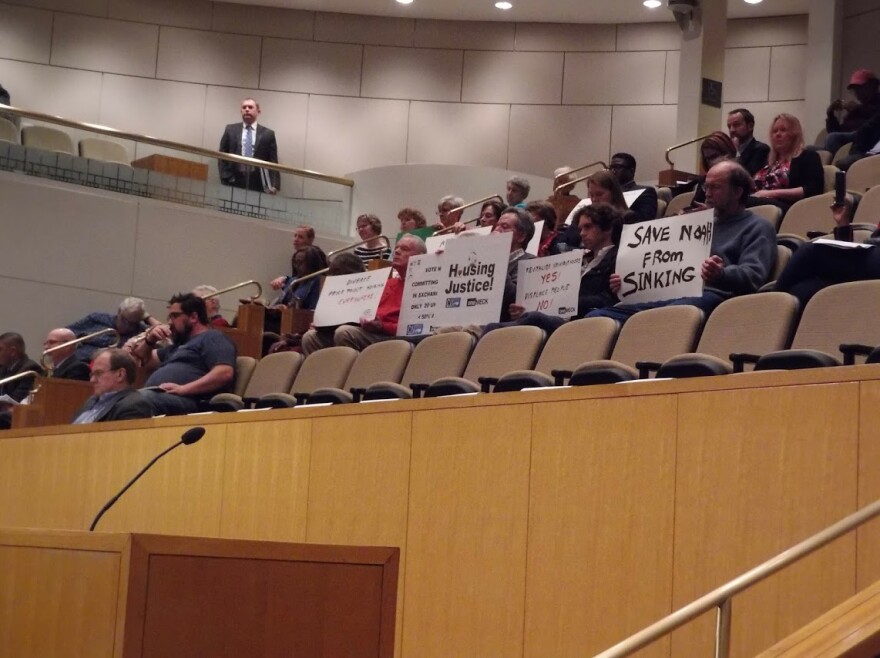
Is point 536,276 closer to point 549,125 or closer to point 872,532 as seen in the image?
point 872,532

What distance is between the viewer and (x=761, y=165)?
6297 mm

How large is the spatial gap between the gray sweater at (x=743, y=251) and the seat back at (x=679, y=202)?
64.0 inches

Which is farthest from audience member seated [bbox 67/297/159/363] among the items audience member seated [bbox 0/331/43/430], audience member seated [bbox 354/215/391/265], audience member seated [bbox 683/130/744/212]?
audience member seated [bbox 683/130/744/212]

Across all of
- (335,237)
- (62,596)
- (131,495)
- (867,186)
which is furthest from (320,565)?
(335,237)

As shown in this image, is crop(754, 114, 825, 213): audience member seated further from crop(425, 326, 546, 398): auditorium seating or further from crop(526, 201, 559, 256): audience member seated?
crop(425, 326, 546, 398): auditorium seating

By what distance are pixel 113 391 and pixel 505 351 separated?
1775mm

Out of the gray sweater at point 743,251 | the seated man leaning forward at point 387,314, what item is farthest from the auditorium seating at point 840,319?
the seated man leaning forward at point 387,314

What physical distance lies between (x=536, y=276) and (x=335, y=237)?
4.09 m

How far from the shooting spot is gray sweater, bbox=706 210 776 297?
13.8ft

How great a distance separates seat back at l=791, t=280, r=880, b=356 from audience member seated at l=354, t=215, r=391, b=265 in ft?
13.6

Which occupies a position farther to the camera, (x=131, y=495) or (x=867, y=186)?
(x=867, y=186)

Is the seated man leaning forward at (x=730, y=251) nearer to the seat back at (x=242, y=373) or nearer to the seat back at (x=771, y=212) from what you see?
the seat back at (x=771, y=212)

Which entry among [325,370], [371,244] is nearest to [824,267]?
[325,370]

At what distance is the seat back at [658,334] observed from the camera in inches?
146
